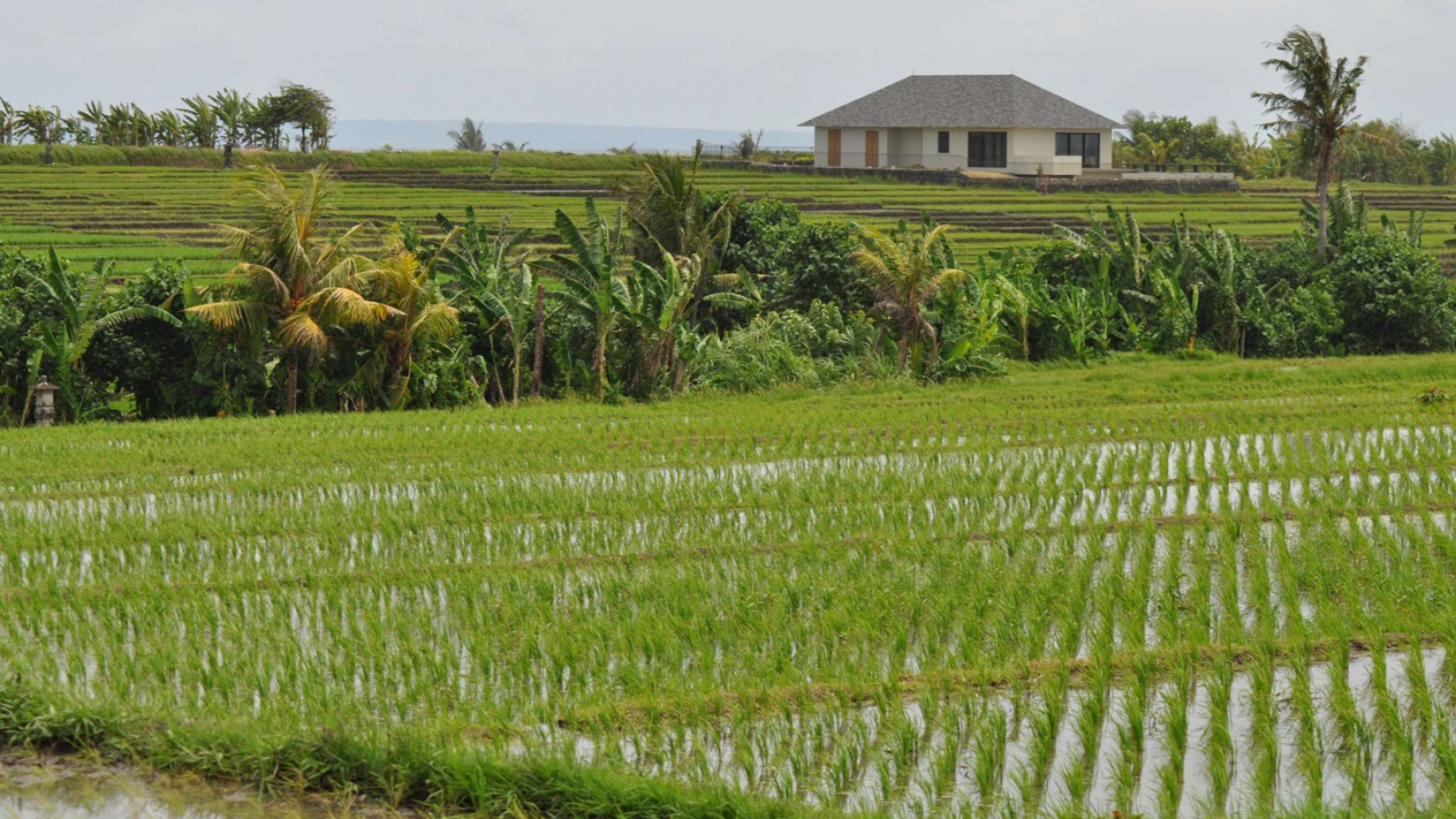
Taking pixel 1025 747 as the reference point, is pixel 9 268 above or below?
above

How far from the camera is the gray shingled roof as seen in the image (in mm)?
45250

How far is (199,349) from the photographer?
15086 mm

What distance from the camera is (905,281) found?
17.3 m

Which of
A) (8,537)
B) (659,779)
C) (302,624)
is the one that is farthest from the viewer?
(8,537)

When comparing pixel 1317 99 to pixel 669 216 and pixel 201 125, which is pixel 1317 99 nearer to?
pixel 669 216

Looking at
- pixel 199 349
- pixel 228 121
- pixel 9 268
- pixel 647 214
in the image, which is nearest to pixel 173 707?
pixel 199 349

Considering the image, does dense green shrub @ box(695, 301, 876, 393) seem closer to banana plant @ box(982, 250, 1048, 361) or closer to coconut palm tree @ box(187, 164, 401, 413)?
banana plant @ box(982, 250, 1048, 361)

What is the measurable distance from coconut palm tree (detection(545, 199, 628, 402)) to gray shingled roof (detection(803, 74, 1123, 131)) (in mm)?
30145

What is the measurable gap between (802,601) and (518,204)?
94.1 ft

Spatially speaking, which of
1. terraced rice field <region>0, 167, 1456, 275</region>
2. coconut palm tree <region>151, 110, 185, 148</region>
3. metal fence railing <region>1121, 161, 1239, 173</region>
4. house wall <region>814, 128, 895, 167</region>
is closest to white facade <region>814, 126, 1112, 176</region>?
house wall <region>814, 128, 895, 167</region>

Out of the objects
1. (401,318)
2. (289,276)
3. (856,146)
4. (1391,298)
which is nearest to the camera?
(289,276)

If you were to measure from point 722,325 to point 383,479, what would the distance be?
8.25 metres

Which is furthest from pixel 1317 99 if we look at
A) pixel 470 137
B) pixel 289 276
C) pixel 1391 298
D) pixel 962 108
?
pixel 470 137

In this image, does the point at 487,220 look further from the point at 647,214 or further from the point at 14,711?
the point at 14,711
